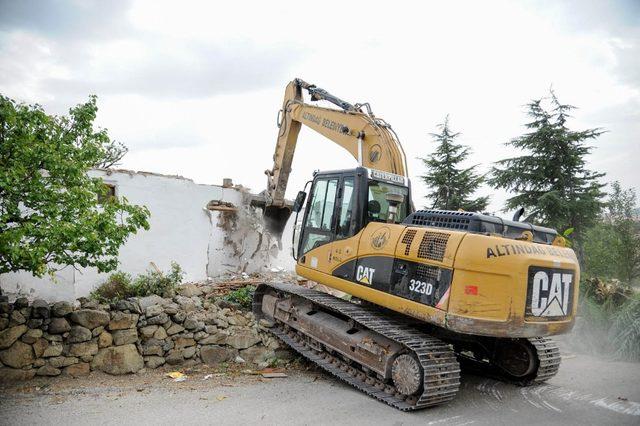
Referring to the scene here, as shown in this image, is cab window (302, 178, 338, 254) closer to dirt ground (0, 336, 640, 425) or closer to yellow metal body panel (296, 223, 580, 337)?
yellow metal body panel (296, 223, 580, 337)

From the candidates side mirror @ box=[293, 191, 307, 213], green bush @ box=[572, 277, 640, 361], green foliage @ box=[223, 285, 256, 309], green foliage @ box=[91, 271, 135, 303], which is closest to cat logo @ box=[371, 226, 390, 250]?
side mirror @ box=[293, 191, 307, 213]

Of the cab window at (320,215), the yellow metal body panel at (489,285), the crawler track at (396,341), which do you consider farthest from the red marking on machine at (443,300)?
the cab window at (320,215)

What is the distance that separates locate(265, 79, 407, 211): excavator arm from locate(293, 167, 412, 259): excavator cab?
1.69 feet

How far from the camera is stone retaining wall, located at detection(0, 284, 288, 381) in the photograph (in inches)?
229

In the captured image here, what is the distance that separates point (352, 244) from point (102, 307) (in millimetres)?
3746

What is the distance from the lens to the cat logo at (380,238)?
553 cm

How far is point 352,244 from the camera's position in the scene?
598cm

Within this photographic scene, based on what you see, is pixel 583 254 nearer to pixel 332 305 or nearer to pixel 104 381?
pixel 332 305

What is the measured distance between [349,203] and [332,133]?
2051 mm

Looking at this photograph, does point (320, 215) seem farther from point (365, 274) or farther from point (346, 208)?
point (365, 274)

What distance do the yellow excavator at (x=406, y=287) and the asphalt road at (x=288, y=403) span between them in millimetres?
265

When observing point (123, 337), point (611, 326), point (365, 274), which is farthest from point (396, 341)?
point (611, 326)

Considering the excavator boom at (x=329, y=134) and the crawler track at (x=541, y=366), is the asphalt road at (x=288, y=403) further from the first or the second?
the excavator boom at (x=329, y=134)

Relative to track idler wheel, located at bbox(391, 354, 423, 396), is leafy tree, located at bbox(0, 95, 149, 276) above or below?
above
